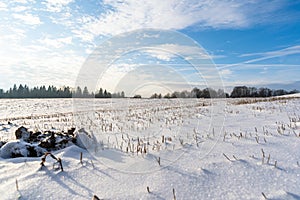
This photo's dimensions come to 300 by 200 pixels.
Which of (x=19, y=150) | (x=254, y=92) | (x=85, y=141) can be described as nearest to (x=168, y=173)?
(x=85, y=141)

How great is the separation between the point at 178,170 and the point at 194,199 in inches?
A: 22.6

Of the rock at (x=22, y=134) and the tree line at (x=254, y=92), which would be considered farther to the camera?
the tree line at (x=254, y=92)

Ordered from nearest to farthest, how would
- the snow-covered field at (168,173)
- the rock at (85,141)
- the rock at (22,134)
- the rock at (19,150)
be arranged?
the snow-covered field at (168,173), the rock at (19,150), the rock at (85,141), the rock at (22,134)

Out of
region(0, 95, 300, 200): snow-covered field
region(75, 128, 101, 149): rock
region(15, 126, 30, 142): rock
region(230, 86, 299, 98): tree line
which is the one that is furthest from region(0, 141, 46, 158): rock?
region(230, 86, 299, 98): tree line

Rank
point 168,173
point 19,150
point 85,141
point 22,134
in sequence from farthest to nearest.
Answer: point 22,134 → point 85,141 → point 19,150 → point 168,173

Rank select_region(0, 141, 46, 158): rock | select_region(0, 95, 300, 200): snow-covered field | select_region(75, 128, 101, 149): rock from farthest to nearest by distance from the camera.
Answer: select_region(75, 128, 101, 149): rock < select_region(0, 141, 46, 158): rock < select_region(0, 95, 300, 200): snow-covered field

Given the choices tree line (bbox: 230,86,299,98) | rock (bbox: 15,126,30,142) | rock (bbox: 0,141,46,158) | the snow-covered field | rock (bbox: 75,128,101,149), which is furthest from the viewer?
tree line (bbox: 230,86,299,98)

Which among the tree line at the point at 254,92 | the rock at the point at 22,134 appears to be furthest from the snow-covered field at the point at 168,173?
the tree line at the point at 254,92

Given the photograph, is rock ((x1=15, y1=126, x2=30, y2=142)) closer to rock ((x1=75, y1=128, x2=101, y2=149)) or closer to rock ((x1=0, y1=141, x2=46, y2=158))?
rock ((x1=0, y1=141, x2=46, y2=158))

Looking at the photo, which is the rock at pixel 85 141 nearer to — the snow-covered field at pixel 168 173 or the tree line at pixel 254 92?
the snow-covered field at pixel 168 173

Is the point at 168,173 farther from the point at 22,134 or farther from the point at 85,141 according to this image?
the point at 22,134

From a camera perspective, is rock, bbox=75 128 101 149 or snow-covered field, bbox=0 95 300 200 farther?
rock, bbox=75 128 101 149

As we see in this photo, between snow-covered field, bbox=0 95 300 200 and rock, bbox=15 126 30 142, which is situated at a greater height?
rock, bbox=15 126 30 142

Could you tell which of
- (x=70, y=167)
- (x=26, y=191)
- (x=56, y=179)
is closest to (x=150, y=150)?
(x=70, y=167)
